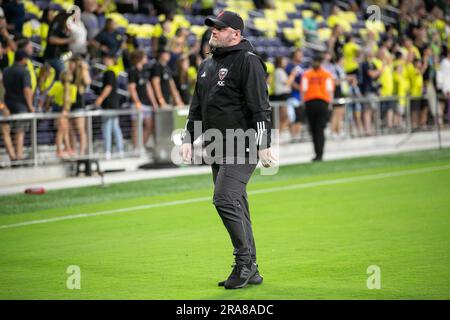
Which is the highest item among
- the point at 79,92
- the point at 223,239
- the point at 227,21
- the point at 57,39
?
the point at 57,39

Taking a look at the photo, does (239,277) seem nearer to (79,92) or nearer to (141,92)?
(79,92)

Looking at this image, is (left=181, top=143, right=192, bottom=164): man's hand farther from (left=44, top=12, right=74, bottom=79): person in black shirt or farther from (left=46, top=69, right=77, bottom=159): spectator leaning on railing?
(left=44, top=12, right=74, bottom=79): person in black shirt

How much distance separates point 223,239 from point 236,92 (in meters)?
3.27

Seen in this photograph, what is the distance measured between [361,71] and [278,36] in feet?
16.1

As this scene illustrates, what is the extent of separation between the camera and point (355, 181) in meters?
17.1

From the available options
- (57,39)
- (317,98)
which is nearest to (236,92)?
(57,39)

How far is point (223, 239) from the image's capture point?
10.8 meters

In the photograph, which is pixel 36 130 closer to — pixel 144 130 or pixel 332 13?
pixel 144 130

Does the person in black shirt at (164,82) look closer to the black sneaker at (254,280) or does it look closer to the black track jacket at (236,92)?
the black track jacket at (236,92)

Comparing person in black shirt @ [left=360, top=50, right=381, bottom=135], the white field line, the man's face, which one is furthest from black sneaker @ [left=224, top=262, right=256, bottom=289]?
person in black shirt @ [left=360, top=50, right=381, bottom=135]

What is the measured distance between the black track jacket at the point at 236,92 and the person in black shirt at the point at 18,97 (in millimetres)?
10044

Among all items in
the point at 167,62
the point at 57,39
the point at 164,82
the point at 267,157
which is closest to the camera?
the point at 267,157

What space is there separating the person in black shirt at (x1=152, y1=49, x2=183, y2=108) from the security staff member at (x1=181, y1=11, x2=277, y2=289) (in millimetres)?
12531

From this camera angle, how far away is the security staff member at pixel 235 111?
25.2 feet
